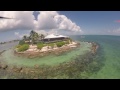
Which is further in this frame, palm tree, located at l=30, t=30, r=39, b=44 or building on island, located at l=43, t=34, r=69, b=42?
building on island, located at l=43, t=34, r=69, b=42

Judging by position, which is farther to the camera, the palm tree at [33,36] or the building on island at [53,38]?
the building on island at [53,38]

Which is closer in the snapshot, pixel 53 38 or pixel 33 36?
pixel 33 36

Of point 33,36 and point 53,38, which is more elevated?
point 33,36
